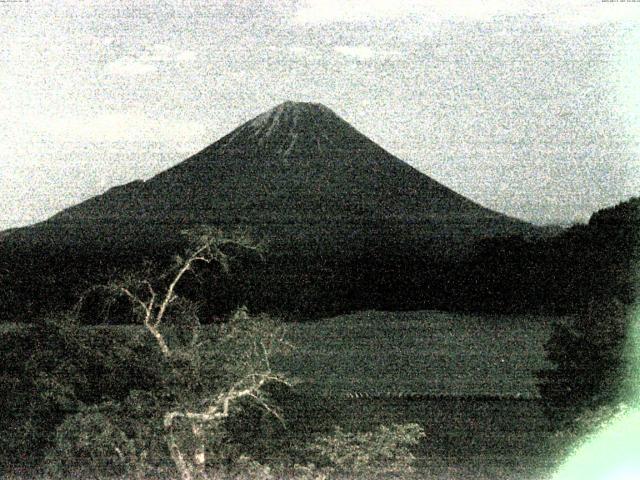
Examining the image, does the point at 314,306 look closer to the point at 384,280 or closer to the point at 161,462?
the point at 384,280

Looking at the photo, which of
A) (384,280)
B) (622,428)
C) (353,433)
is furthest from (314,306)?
(622,428)

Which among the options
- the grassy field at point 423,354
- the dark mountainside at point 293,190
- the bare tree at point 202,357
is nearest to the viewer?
the bare tree at point 202,357

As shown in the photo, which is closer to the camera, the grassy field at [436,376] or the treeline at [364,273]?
the grassy field at [436,376]

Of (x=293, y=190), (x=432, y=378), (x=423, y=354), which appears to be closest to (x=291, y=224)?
(x=293, y=190)

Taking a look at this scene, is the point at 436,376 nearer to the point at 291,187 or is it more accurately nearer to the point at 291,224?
the point at 291,224

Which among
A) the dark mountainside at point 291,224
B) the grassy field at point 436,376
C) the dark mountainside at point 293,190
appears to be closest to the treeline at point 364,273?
the dark mountainside at point 291,224

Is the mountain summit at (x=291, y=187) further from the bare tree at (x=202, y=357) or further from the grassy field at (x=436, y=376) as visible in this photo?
the bare tree at (x=202, y=357)
